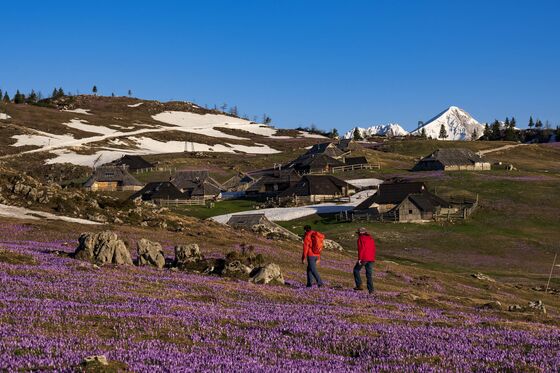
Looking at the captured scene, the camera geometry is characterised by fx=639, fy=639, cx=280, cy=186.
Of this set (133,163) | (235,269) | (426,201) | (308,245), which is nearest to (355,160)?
(133,163)

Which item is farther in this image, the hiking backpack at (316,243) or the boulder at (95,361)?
the hiking backpack at (316,243)

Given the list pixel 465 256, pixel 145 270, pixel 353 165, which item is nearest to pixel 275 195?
pixel 353 165

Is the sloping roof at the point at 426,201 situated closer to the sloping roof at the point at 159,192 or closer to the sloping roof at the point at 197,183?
the sloping roof at the point at 159,192

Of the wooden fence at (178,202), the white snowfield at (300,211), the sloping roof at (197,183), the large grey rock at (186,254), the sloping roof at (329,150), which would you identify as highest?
the sloping roof at (329,150)

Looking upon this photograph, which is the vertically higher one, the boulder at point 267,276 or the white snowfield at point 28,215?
the white snowfield at point 28,215

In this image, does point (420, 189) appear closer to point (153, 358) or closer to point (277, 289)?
point (277, 289)

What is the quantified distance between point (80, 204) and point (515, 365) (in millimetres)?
50736

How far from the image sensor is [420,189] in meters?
104

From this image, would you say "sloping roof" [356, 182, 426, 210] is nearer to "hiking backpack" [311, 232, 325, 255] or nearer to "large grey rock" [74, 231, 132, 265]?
"hiking backpack" [311, 232, 325, 255]

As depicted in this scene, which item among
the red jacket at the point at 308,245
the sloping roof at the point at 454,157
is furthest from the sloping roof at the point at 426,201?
the red jacket at the point at 308,245

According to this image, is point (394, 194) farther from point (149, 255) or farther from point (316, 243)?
point (316, 243)

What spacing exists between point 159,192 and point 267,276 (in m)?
103

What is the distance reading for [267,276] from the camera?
27250 mm

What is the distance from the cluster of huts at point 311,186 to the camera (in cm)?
10138
